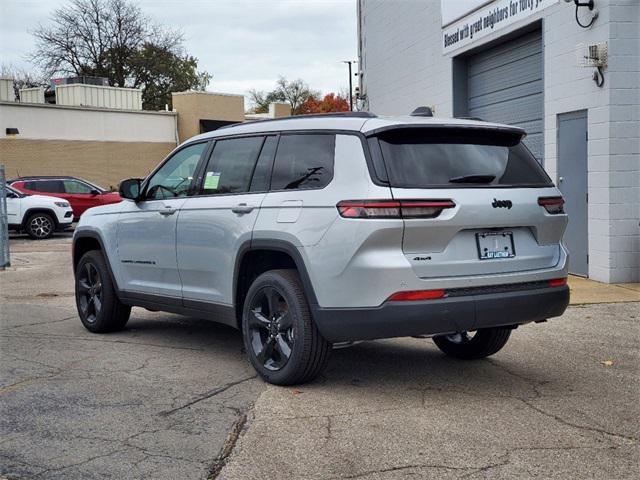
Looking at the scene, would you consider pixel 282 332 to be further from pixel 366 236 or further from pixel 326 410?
pixel 366 236

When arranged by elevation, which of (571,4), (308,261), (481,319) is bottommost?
(481,319)

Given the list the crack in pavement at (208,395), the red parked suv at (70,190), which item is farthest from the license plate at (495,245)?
the red parked suv at (70,190)

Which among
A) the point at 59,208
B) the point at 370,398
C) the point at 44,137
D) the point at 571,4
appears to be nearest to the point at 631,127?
the point at 571,4

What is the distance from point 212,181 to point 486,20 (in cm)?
906

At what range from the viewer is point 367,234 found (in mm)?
5176

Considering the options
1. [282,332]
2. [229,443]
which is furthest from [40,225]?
[229,443]

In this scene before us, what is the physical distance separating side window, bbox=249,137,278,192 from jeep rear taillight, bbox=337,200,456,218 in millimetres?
1114

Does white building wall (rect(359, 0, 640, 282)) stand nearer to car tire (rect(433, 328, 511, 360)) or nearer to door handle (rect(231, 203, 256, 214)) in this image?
car tire (rect(433, 328, 511, 360))

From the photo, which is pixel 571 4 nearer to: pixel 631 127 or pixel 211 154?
pixel 631 127

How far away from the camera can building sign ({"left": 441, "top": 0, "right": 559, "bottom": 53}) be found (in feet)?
42.1

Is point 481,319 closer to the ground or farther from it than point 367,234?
closer to the ground

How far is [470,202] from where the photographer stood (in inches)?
211

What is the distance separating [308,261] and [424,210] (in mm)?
837

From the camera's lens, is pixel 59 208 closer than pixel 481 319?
No
